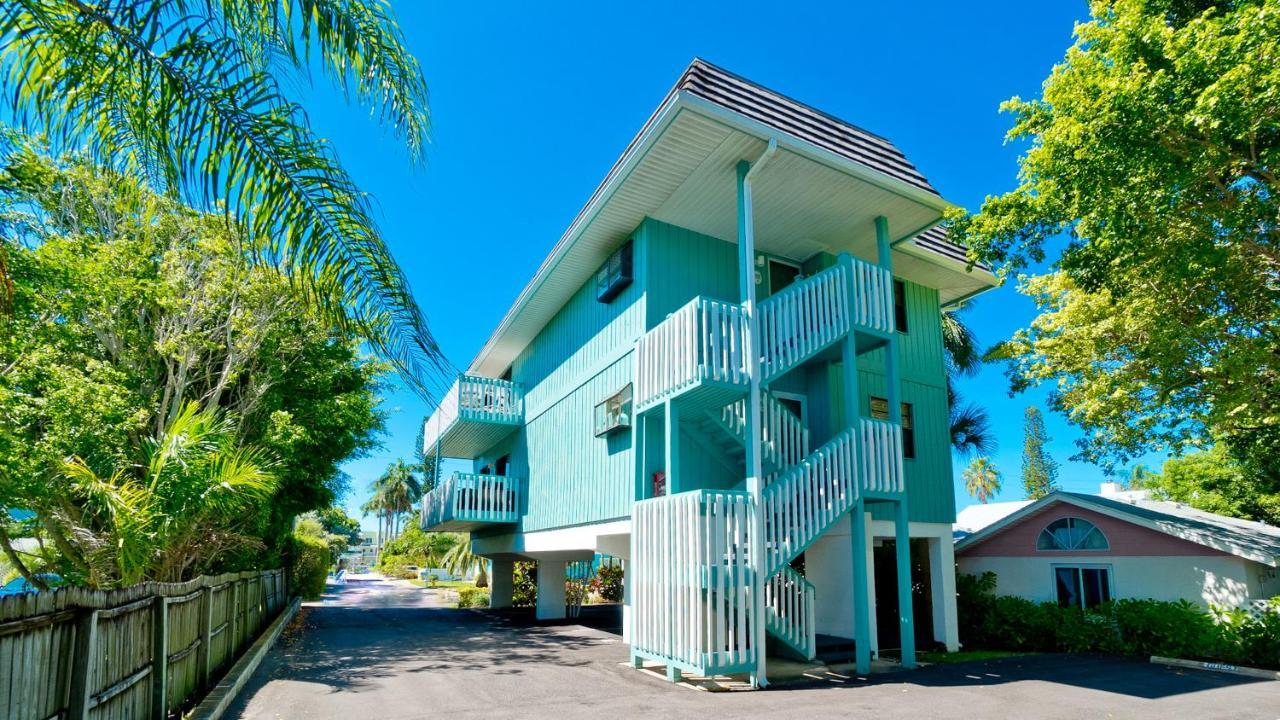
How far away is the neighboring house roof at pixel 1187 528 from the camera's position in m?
13.1

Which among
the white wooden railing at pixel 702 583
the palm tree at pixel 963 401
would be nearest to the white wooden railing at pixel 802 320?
the white wooden railing at pixel 702 583

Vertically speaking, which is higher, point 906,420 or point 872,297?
point 872,297

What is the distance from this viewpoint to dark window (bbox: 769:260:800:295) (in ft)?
46.2

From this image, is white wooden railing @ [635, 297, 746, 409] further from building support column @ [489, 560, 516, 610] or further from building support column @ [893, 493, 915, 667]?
building support column @ [489, 560, 516, 610]

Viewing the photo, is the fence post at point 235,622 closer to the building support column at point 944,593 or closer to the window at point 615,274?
the window at point 615,274

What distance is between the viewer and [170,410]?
15094mm

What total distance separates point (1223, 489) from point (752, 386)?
2772 cm

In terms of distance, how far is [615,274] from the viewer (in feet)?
44.5

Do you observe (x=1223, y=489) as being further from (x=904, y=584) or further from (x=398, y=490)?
(x=398, y=490)

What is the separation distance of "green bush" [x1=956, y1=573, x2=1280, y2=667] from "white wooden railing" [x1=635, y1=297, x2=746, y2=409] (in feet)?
27.9

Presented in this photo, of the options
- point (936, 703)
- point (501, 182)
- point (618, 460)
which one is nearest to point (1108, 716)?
point (936, 703)

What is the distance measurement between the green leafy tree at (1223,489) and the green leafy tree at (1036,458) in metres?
30.6

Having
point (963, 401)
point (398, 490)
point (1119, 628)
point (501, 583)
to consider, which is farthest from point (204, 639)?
point (398, 490)

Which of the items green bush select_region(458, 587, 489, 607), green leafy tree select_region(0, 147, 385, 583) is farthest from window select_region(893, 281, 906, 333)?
green bush select_region(458, 587, 489, 607)
